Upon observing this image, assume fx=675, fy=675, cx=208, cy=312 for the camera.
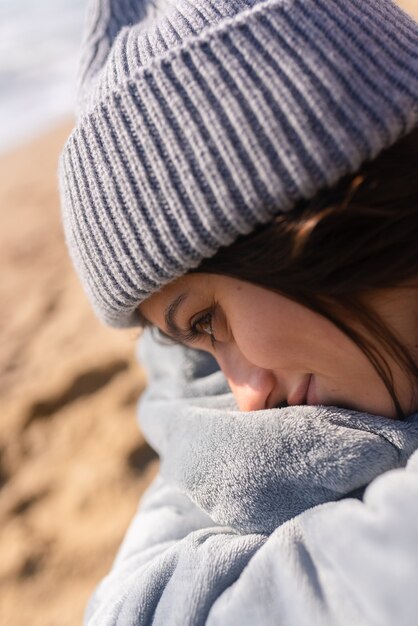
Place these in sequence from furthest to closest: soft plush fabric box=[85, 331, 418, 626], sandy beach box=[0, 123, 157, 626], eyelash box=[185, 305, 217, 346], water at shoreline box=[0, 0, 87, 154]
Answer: water at shoreline box=[0, 0, 87, 154] → sandy beach box=[0, 123, 157, 626] → eyelash box=[185, 305, 217, 346] → soft plush fabric box=[85, 331, 418, 626]

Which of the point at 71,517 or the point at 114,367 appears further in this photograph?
the point at 114,367

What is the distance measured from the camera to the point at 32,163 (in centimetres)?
482

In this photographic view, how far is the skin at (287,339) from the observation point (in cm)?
97

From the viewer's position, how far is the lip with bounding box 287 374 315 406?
3.54 ft

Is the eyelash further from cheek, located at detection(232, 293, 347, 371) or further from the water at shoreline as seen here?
the water at shoreline

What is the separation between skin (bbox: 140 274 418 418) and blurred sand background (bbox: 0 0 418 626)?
908 mm

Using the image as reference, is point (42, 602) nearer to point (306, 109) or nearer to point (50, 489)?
point (50, 489)

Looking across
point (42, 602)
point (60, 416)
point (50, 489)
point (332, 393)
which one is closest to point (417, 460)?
point (332, 393)

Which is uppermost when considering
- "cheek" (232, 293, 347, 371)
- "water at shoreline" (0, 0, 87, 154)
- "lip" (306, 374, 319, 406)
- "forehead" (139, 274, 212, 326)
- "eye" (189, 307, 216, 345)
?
"water at shoreline" (0, 0, 87, 154)

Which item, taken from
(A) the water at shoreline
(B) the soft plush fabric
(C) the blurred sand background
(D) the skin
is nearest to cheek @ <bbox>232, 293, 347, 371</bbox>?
(D) the skin

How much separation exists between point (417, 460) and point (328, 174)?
388mm

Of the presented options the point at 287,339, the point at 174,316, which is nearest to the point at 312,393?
the point at 287,339

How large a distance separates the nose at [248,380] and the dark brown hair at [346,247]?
0.19 m

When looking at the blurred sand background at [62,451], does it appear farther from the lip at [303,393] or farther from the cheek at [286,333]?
the cheek at [286,333]
